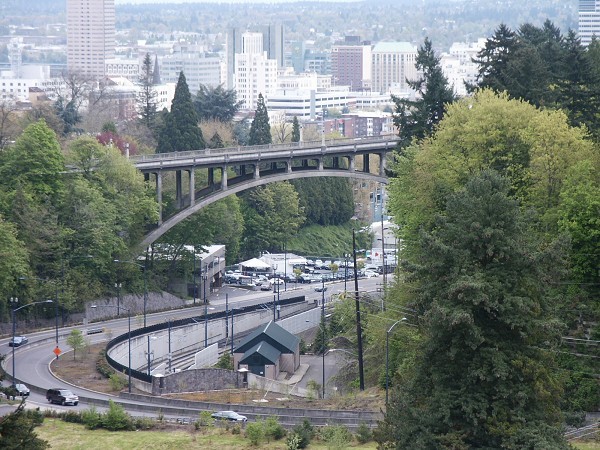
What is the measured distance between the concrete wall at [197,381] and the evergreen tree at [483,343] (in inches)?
925

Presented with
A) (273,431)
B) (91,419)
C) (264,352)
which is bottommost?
(264,352)

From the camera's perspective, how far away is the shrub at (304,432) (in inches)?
2012

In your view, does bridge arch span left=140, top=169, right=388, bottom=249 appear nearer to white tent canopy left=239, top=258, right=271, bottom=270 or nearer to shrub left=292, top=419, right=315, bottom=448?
white tent canopy left=239, top=258, right=271, bottom=270

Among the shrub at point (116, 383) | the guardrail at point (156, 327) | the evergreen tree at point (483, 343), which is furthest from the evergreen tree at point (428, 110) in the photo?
the evergreen tree at point (483, 343)

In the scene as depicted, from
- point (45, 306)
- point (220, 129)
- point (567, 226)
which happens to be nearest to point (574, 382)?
point (567, 226)

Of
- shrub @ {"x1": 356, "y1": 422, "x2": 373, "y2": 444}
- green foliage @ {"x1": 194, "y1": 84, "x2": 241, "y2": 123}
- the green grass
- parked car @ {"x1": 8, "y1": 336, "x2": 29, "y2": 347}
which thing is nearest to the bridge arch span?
parked car @ {"x1": 8, "y1": 336, "x2": 29, "y2": 347}

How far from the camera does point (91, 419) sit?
56.1m

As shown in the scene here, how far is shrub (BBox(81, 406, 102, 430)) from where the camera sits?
55.9 m

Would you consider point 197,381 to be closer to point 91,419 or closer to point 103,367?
point 103,367

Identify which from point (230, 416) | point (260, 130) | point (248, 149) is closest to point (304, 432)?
point (230, 416)

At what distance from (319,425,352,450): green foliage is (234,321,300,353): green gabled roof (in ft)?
89.2

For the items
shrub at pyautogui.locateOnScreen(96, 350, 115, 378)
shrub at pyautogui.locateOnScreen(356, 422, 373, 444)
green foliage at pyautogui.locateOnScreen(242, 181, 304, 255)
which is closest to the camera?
shrub at pyautogui.locateOnScreen(356, 422, 373, 444)

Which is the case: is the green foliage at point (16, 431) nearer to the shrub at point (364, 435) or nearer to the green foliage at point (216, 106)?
the shrub at point (364, 435)

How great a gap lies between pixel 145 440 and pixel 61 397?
10.1 m
